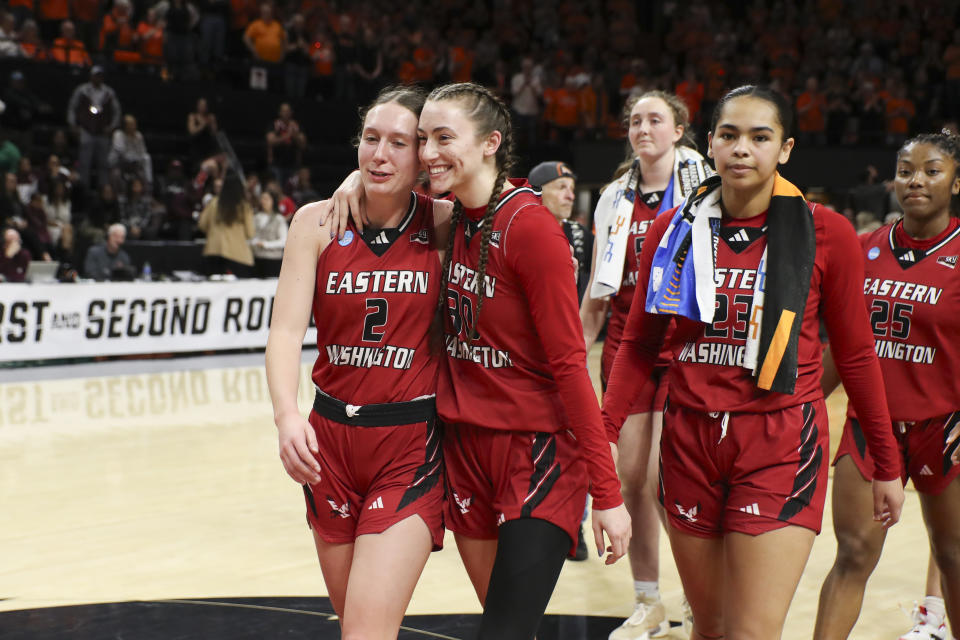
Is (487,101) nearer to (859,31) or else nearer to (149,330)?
(149,330)

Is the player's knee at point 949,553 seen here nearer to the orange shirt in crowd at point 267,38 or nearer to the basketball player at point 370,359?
the basketball player at point 370,359

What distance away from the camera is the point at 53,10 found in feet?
49.0

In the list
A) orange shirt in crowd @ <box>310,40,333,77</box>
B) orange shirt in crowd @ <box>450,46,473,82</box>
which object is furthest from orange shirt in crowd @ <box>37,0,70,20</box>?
orange shirt in crowd @ <box>450,46,473,82</box>

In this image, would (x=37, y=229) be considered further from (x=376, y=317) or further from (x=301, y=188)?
(x=376, y=317)

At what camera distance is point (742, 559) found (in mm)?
2803

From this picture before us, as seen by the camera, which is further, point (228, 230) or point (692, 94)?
point (692, 94)

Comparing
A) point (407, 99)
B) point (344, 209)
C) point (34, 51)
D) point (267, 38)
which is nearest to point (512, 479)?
point (344, 209)

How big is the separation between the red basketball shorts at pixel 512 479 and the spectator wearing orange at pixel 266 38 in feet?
46.2

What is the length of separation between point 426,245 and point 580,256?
104 inches

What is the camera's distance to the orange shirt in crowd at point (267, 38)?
1593 centimetres

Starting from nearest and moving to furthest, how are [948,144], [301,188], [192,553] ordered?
[948,144], [192,553], [301,188]

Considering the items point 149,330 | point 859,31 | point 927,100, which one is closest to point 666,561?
point 149,330

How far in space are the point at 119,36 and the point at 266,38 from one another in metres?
2.07

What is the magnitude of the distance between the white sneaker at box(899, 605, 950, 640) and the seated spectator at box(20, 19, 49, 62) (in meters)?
12.8
